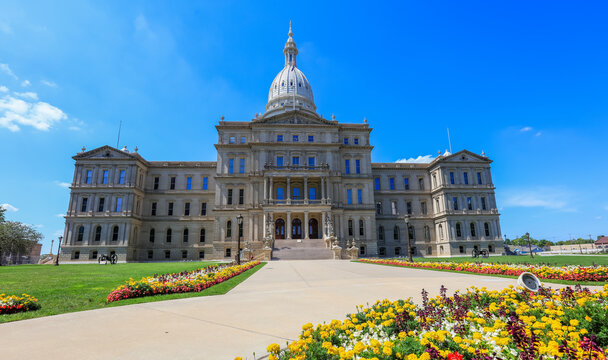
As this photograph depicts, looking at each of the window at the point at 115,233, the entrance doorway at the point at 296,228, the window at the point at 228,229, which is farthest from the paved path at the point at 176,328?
the window at the point at 115,233

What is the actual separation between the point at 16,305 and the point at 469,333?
31.6 ft

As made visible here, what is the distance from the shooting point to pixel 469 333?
4484 millimetres

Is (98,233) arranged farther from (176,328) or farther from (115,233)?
(176,328)

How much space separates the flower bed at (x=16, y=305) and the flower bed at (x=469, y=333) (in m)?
7.19

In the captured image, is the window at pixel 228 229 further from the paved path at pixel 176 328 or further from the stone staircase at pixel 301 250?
the paved path at pixel 176 328

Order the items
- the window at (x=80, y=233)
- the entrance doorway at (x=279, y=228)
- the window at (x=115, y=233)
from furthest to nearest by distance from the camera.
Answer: the entrance doorway at (x=279, y=228) < the window at (x=115, y=233) < the window at (x=80, y=233)

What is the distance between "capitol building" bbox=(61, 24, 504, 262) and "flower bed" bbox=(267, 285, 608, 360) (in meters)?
34.2

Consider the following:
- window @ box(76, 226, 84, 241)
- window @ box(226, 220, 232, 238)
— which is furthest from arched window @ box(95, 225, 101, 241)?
window @ box(226, 220, 232, 238)

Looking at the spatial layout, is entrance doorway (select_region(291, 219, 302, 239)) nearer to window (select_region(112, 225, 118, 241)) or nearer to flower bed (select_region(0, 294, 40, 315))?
window (select_region(112, 225, 118, 241))

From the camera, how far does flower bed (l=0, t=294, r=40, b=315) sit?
280 inches

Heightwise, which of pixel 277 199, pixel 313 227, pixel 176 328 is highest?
pixel 277 199

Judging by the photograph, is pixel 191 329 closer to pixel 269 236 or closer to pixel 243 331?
pixel 243 331

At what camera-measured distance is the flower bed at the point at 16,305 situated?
711 centimetres

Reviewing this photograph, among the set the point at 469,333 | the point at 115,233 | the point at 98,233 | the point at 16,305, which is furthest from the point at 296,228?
the point at 469,333
